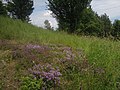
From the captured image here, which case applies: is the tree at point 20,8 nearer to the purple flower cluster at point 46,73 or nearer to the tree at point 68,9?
the tree at point 68,9

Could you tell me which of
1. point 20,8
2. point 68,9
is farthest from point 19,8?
point 68,9

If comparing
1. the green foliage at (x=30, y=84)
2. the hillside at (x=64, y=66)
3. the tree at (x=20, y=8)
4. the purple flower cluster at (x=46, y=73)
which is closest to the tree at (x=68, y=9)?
the tree at (x=20, y=8)

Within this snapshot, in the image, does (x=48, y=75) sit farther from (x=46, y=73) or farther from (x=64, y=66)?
(x=64, y=66)

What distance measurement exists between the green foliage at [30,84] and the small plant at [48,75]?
151 millimetres

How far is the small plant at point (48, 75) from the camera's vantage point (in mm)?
7609

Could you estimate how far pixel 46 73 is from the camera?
7.76m

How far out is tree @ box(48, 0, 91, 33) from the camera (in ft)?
94.0

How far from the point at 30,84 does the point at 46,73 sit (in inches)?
23.6

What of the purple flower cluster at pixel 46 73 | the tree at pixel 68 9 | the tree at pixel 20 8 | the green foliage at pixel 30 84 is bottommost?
the green foliage at pixel 30 84

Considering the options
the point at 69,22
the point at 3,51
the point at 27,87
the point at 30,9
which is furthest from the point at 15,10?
the point at 27,87

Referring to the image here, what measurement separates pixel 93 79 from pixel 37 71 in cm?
176

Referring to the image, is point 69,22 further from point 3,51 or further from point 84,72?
point 84,72

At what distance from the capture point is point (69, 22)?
29.8 metres

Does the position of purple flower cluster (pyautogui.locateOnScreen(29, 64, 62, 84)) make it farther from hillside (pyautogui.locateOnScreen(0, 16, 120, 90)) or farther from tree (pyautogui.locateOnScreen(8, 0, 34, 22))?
tree (pyautogui.locateOnScreen(8, 0, 34, 22))
